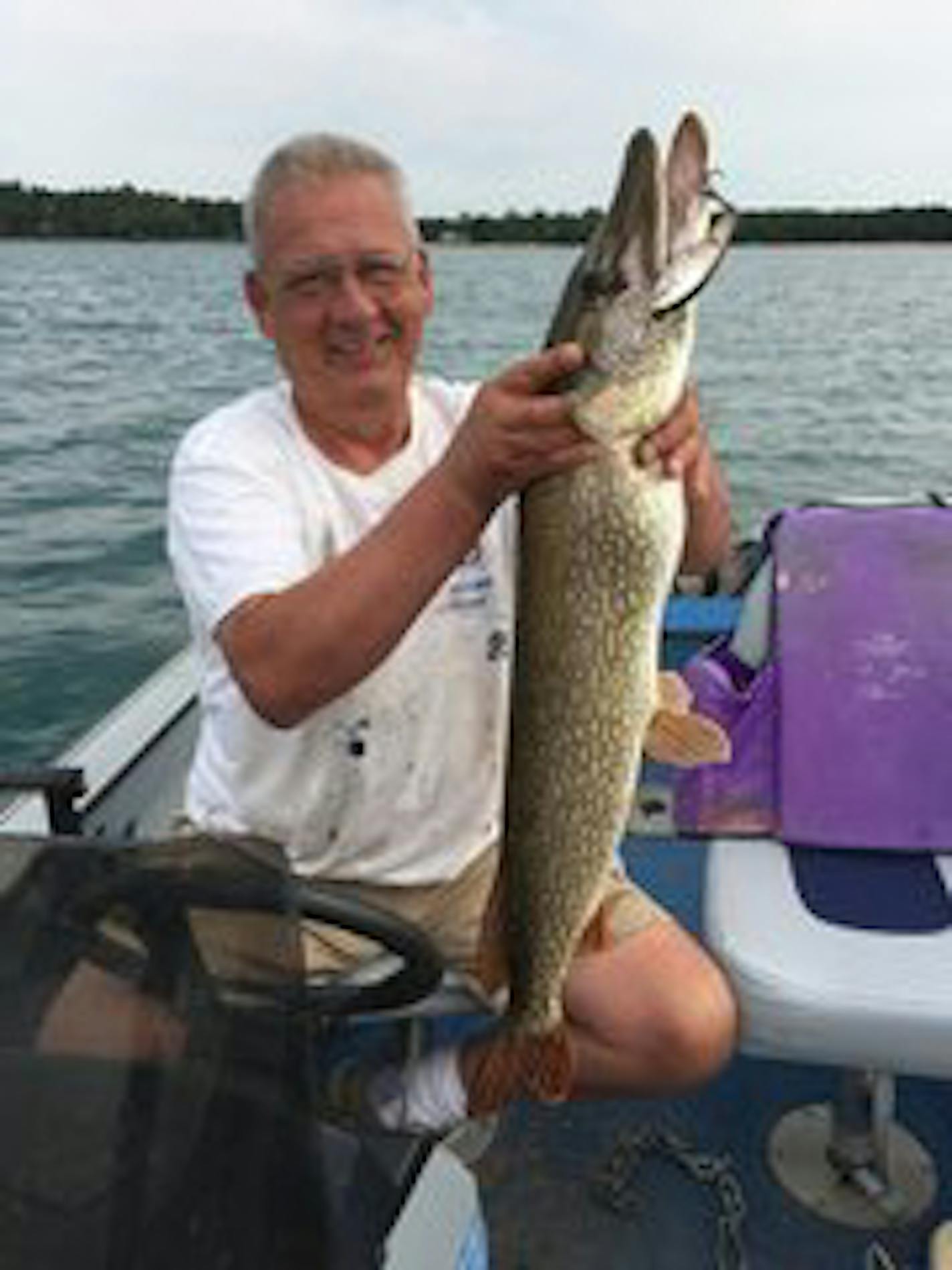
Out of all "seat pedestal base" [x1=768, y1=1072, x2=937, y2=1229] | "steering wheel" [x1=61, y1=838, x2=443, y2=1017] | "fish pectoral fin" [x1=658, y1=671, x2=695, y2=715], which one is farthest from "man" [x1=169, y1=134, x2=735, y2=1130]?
"steering wheel" [x1=61, y1=838, x2=443, y2=1017]

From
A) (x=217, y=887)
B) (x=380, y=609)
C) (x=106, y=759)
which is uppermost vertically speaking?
(x=380, y=609)

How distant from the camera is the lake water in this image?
7.69 m

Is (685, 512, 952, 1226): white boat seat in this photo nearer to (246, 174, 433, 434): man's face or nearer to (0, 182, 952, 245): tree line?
(246, 174, 433, 434): man's face

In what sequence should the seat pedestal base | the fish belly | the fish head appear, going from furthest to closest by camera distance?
the seat pedestal base
the fish belly
the fish head

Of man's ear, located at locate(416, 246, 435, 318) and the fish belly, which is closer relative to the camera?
the fish belly

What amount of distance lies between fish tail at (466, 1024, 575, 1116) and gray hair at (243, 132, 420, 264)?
4.39 ft

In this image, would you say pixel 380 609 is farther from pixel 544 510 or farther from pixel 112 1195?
pixel 112 1195

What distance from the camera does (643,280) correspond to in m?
1.79

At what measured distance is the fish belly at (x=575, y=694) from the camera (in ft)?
6.40

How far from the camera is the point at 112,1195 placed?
1163 mm

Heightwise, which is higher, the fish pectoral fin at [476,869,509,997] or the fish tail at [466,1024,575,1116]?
the fish pectoral fin at [476,869,509,997]

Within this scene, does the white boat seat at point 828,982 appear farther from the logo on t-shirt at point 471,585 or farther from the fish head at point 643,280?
the fish head at point 643,280

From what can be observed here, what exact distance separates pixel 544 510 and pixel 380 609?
0.26 m

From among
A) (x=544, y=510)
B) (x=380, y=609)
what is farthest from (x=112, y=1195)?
(x=544, y=510)
